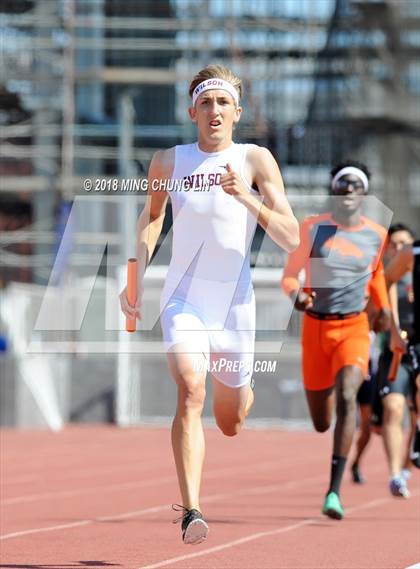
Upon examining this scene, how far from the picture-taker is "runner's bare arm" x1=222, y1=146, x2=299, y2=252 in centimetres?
756

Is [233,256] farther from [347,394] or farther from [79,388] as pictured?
[79,388]

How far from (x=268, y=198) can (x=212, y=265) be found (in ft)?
1.39

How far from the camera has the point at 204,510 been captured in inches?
463

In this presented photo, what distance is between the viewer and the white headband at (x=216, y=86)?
788 centimetres

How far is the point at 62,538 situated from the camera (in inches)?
370

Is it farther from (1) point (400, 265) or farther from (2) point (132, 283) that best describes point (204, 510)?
(2) point (132, 283)

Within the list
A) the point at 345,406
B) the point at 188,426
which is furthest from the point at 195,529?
the point at 345,406

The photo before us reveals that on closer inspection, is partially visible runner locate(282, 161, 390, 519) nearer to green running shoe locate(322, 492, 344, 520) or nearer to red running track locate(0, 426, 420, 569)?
green running shoe locate(322, 492, 344, 520)

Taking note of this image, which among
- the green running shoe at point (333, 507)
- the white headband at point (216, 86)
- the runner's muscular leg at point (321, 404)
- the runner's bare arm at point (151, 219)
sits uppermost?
the white headband at point (216, 86)

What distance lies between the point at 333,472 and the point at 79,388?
16.1 metres

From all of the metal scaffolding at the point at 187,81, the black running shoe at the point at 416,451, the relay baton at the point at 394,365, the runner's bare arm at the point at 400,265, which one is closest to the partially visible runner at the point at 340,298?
the runner's bare arm at the point at 400,265

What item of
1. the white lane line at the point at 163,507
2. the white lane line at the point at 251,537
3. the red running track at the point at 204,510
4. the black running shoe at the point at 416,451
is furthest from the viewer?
the black running shoe at the point at 416,451

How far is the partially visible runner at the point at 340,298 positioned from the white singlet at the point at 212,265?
2.58 meters

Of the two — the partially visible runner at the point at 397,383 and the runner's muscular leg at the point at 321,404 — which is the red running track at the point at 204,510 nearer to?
the partially visible runner at the point at 397,383
